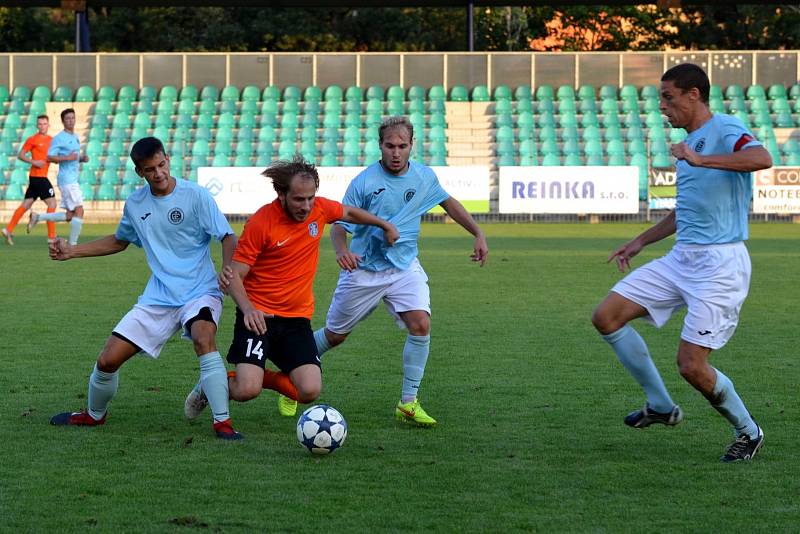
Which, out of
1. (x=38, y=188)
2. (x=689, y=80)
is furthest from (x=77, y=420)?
A: (x=38, y=188)

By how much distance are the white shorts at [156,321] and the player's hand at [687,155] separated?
2464 millimetres

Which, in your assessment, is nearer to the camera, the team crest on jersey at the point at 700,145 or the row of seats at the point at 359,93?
the team crest on jersey at the point at 700,145

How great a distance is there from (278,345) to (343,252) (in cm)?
67

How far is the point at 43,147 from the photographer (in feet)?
68.0

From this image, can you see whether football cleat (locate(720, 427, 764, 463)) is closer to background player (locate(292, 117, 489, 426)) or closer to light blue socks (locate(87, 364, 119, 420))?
background player (locate(292, 117, 489, 426))

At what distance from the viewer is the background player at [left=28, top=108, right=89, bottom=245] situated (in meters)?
18.8

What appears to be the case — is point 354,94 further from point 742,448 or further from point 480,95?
point 742,448

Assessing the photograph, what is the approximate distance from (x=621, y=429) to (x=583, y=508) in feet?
5.59

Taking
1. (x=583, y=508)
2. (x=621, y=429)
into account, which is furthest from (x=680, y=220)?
Answer: (x=583, y=508)

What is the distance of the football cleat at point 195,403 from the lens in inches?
263

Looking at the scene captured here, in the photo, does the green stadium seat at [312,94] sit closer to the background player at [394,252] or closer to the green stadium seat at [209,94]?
the green stadium seat at [209,94]

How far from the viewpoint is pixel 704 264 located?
5.95 m

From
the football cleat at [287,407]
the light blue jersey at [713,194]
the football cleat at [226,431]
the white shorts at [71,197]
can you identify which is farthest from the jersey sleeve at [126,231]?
the white shorts at [71,197]

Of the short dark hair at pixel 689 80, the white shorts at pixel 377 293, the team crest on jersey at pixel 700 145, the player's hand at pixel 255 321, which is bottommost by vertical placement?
the player's hand at pixel 255 321
